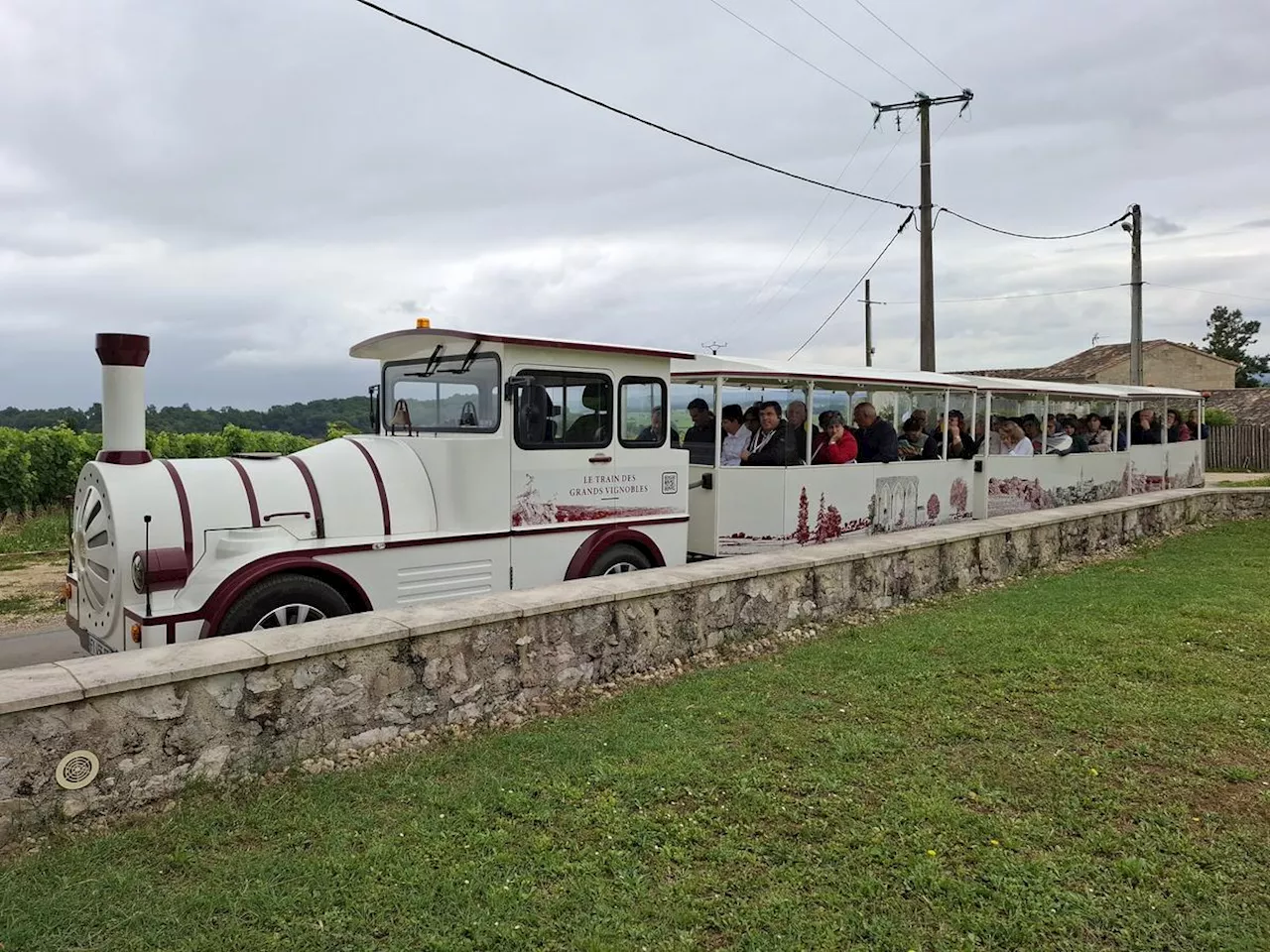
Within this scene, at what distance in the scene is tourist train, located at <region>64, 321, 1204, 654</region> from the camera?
5.12m

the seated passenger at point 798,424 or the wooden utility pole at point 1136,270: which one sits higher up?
the wooden utility pole at point 1136,270

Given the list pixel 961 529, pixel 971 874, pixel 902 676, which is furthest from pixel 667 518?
pixel 971 874

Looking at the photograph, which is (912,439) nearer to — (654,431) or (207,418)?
(654,431)

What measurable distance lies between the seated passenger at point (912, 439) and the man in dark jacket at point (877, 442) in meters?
0.78

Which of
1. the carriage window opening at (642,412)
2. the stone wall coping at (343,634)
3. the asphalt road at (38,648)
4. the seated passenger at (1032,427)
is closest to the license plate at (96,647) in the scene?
the stone wall coping at (343,634)

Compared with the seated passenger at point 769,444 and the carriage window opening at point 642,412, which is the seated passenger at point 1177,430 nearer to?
the seated passenger at point 769,444

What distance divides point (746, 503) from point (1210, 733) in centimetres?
474

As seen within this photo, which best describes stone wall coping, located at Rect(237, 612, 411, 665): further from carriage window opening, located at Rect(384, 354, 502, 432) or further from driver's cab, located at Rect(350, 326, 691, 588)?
carriage window opening, located at Rect(384, 354, 502, 432)

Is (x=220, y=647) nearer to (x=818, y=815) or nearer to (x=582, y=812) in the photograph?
(x=582, y=812)

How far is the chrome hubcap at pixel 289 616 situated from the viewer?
5180mm

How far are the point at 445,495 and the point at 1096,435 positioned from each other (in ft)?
40.7

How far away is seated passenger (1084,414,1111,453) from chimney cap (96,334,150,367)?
1380 centimetres

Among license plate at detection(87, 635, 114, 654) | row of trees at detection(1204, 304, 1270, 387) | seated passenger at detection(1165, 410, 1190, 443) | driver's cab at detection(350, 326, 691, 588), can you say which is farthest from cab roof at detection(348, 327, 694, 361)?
row of trees at detection(1204, 304, 1270, 387)

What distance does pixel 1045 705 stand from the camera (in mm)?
4965
